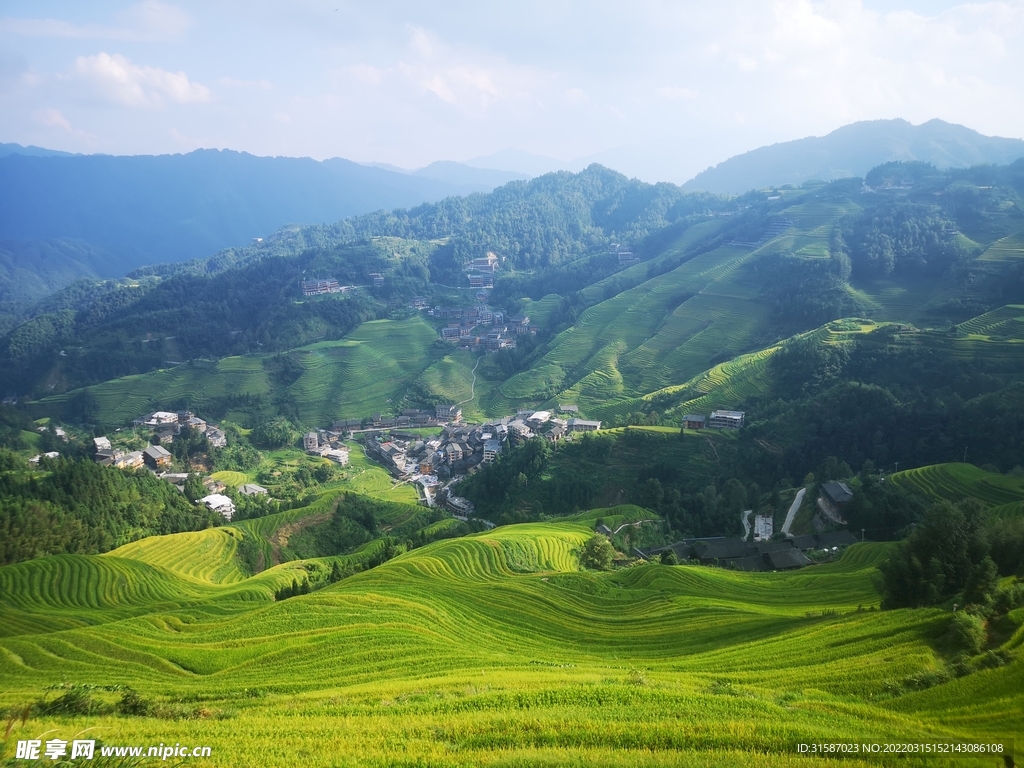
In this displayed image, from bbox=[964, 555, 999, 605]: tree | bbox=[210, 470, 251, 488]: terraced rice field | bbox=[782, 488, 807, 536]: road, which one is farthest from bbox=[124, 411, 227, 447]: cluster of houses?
bbox=[964, 555, 999, 605]: tree

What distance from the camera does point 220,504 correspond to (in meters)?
43.7

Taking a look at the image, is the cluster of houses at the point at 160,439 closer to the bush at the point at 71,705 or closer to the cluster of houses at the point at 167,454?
the cluster of houses at the point at 167,454

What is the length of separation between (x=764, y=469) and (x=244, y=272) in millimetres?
94980

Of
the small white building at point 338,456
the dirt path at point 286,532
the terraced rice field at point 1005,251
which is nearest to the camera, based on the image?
the dirt path at point 286,532

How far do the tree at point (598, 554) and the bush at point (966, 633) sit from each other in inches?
606

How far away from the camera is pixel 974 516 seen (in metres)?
17.4

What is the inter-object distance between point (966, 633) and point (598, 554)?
52.8 ft

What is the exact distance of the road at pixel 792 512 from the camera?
33.5 meters

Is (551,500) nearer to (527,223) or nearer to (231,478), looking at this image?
(231,478)

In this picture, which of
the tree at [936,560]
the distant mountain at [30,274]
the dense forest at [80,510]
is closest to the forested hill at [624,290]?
the dense forest at [80,510]

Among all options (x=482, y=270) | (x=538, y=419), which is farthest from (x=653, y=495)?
(x=482, y=270)

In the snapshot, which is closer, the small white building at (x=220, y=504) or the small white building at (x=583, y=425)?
the small white building at (x=220, y=504)

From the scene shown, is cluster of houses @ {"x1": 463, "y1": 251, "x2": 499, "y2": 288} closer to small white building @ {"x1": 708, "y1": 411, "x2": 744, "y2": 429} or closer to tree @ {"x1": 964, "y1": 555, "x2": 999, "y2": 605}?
small white building @ {"x1": 708, "y1": 411, "x2": 744, "y2": 429}

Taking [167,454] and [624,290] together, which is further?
[624,290]
